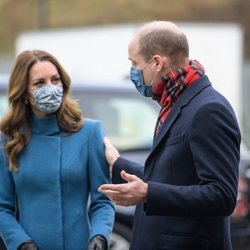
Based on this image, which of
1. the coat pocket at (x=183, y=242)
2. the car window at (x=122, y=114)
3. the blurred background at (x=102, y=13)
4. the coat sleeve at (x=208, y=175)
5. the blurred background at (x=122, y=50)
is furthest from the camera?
the blurred background at (x=102, y=13)

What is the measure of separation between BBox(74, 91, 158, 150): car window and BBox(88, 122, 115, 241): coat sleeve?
3.30 meters

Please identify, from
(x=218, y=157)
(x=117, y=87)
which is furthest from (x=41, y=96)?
(x=117, y=87)

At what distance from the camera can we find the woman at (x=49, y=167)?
4590mm

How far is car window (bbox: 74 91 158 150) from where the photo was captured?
26.8 ft

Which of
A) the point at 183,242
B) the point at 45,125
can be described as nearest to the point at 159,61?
the point at 183,242

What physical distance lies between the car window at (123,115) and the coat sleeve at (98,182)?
330 cm

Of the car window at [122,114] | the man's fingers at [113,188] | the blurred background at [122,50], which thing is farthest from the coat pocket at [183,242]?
the car window at [122,114]

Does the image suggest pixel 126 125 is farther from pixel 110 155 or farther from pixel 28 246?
pixel 28 246

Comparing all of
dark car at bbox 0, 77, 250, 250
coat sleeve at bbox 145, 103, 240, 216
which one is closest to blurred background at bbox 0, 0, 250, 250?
dark car at bbox 0, 77, 250, 250

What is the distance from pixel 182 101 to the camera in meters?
3.96

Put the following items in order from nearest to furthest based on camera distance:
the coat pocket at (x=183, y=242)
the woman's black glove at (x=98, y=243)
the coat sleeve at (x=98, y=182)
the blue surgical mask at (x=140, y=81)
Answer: the coat pocket at (x=183, y=242), the blue surgical mask at (x=140, y=81), the woman's black glove at (x=98, y=243), the coat sleeve at (x=98, y=182)

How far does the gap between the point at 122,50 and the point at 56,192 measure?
13787 mm

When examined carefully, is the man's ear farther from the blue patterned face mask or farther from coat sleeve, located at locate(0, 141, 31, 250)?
coat sleeve, located at locate(0, 141, 31, 250)

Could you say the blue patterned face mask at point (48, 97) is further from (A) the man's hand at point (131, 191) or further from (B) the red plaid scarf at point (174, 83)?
(A) the man's hand at point (131, 191)
